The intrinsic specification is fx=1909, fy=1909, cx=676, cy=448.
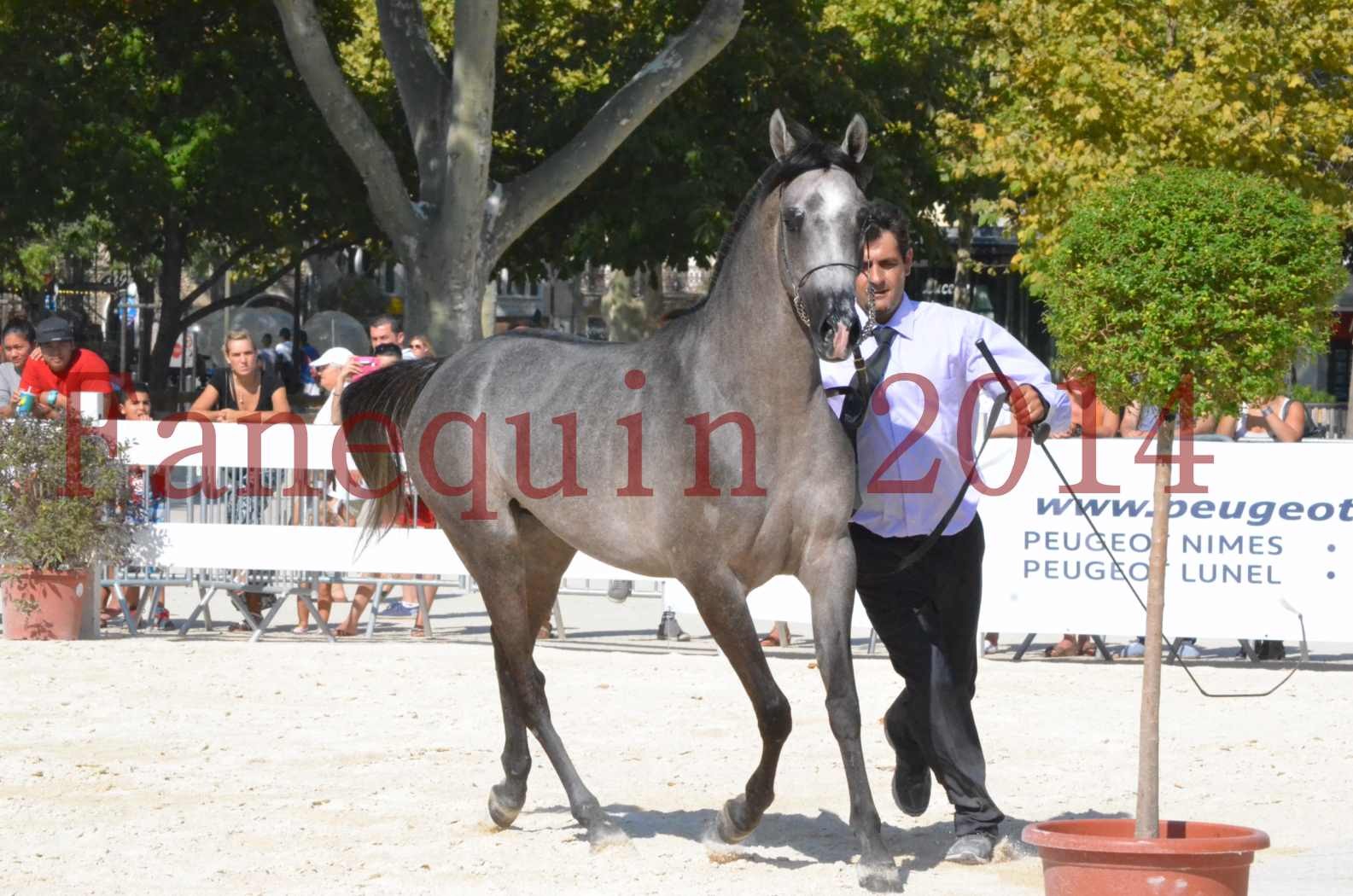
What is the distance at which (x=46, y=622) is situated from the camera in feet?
40.2

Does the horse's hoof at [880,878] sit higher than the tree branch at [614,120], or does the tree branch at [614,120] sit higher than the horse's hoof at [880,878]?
the tree branch at [614,120]

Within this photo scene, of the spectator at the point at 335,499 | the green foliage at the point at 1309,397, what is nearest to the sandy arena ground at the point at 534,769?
the spectator at the point at 335,499

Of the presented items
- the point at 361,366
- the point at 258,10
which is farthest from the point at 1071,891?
the point at 258,10

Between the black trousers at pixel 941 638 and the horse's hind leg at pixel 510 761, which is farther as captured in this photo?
the horse's hind leg at pixel 510 761

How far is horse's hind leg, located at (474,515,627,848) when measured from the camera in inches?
270

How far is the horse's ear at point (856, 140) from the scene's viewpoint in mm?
5762

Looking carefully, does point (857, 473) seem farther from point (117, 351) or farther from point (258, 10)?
point (117, 351)

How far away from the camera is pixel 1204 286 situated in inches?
189

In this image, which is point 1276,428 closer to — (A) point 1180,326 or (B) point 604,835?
(B) point 604,835

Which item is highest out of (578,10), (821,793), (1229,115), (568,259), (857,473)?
(578,10)

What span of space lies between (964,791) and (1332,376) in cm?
4202

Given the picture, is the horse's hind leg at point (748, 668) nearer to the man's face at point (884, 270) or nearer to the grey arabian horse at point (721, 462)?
the grey arabian horse at point (721, 462)

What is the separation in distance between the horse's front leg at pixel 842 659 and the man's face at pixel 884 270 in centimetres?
83

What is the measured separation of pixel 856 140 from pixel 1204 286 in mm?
1365
